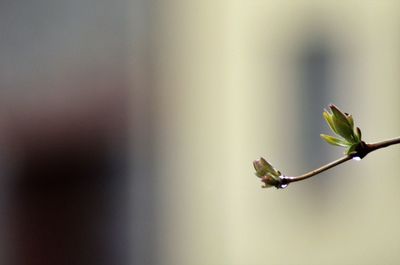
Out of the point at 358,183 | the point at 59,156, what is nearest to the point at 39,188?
the point at 59,156

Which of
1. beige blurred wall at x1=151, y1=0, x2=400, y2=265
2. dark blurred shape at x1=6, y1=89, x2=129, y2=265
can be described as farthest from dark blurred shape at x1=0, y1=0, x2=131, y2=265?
beige blurred wall at x1=151, y1=0, x2=400, y2=265

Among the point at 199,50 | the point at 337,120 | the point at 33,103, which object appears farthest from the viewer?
the point at 199,50

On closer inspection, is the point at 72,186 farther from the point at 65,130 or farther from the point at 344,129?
the point at 344,129

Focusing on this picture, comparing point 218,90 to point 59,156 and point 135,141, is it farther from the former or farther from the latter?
point 59,156

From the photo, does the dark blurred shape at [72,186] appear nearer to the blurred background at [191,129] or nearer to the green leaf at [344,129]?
the blurred background at [191,129]

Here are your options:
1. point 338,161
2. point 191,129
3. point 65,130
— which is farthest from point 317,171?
point 191,129

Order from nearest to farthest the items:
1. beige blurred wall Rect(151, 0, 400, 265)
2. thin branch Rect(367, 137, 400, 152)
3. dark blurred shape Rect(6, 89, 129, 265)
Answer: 1. thin branch Rect(367, 137, 400, 152)
2. dark blurred shape Rect(6, 89, 129, 265)
3. beige blurred wall Rect(151, 0, 400, 265)

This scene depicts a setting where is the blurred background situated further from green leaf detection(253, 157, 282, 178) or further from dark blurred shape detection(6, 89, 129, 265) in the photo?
green leaf detection(253, 157, 282, 178)
